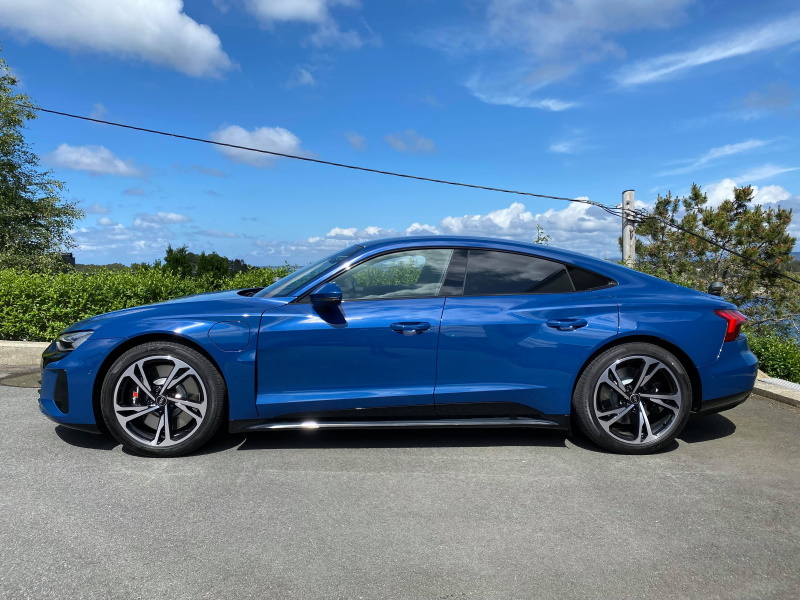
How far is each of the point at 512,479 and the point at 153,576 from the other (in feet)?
6.46

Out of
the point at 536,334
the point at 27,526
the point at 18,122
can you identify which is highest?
the point at 18,122

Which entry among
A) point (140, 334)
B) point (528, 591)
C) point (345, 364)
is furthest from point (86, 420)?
point (528, 591)

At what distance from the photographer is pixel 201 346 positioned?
3703mm

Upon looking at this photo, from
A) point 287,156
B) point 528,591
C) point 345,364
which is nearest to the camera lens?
point 528,591

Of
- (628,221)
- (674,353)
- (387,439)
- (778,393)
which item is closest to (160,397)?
(387,439)

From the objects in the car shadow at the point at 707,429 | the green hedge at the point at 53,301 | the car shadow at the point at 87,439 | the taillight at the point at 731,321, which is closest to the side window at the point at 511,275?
the taillight at the point at 731,321

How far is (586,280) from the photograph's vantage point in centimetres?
402

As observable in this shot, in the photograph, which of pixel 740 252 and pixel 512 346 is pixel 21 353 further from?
pixel 740 252

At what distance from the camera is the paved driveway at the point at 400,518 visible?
2.33 meters

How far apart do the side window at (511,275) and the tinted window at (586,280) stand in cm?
4

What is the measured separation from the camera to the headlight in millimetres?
3783

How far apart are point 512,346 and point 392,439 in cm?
111

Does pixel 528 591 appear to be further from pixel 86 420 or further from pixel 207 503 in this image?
pixel 86 420

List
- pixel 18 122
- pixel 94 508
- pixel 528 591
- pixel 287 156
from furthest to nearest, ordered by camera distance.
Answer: pixel 18 122 → pixel 287 156 → pixel 94 508 → pixel 528 591
